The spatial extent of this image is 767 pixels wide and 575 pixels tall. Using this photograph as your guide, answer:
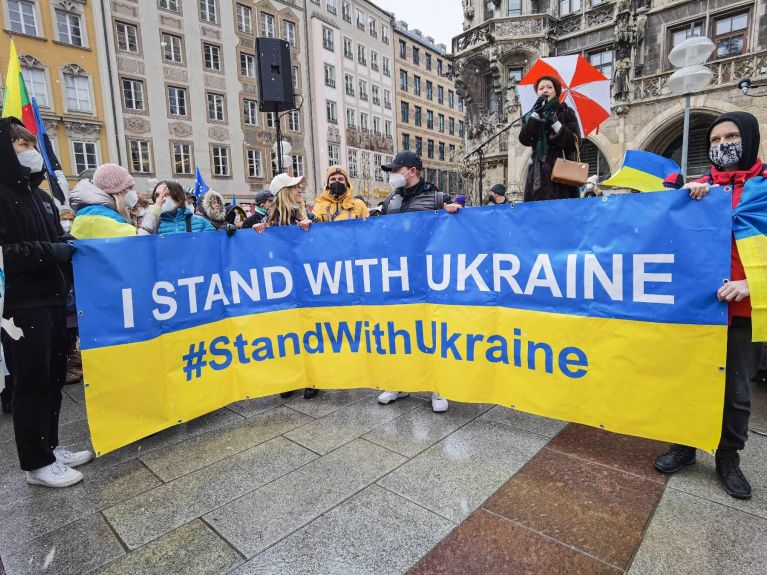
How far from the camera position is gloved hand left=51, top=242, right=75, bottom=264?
9.29 ft

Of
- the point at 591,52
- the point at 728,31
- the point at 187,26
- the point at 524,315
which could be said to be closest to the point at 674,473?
the point at 524,315

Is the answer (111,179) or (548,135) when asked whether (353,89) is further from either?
(111,179)

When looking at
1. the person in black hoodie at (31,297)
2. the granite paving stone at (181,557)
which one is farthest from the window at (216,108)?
the granite paving stone at (181,557)

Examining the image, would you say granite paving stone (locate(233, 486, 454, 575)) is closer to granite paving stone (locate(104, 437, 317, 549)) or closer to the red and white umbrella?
granite paving stone (locate(104, 437, 317, 549))

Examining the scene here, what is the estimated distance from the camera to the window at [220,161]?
92.4ft

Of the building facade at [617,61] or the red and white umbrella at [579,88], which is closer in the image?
the red and white umbrella at [579,88]

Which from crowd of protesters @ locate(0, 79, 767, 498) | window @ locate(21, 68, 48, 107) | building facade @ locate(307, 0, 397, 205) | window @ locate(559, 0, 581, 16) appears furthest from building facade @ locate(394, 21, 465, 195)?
crowd of protesters @ locate(0, 79, 767, 498)

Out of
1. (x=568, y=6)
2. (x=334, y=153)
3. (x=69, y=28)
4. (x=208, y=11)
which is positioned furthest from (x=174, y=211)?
(x=334, y=153)

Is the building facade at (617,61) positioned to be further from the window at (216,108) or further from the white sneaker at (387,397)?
the white sneaker at (387,397)

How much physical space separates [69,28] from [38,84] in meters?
3.42

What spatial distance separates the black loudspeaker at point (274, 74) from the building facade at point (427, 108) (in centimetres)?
3807

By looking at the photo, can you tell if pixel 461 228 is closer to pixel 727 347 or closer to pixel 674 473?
pixel 727 347

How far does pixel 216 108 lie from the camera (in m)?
28.1

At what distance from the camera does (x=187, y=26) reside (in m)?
26.6
